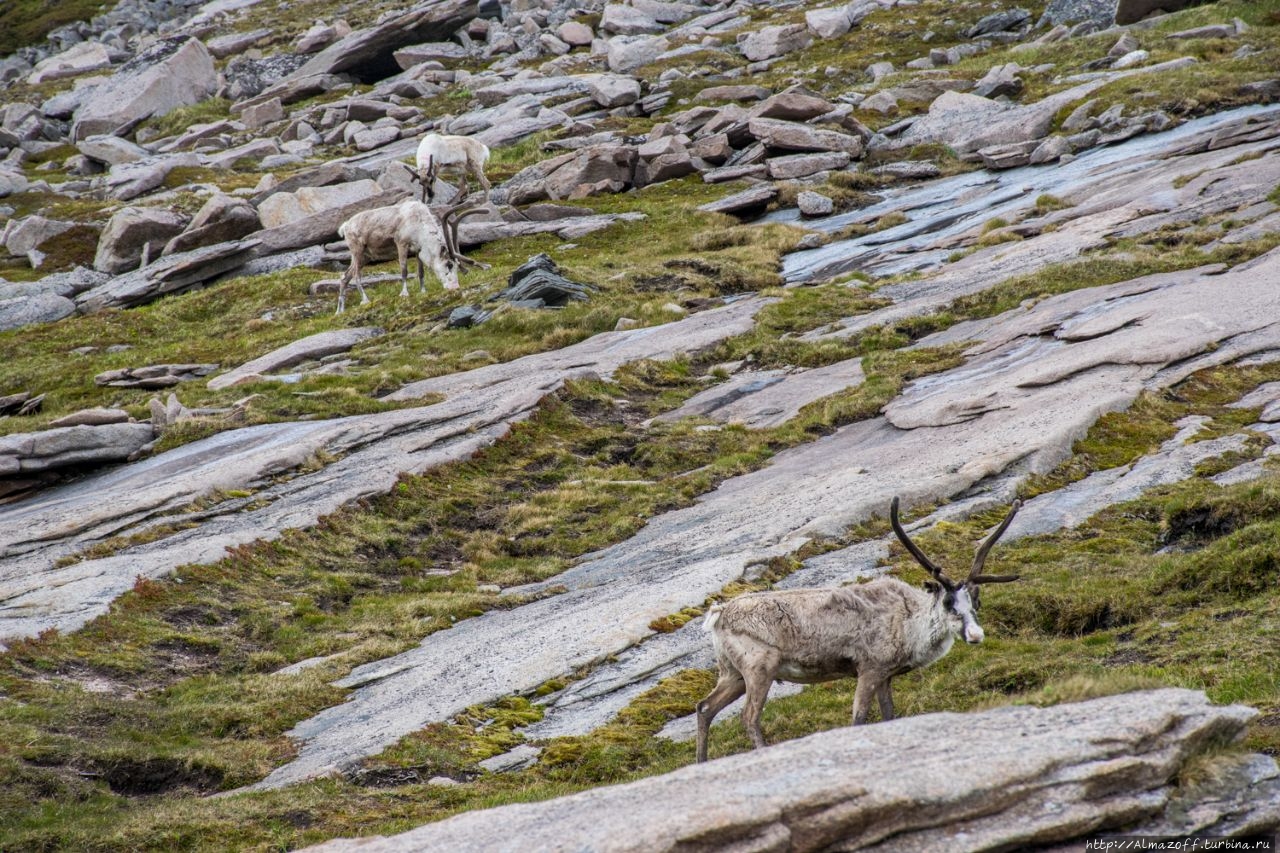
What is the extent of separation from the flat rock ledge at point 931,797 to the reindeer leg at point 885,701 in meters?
3.05

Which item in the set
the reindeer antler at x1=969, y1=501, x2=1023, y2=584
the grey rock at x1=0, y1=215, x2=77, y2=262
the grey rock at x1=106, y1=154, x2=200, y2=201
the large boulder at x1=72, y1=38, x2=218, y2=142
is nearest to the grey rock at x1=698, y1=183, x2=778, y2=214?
the grey rock at x1=0, y1=215, x2=77, y2=262

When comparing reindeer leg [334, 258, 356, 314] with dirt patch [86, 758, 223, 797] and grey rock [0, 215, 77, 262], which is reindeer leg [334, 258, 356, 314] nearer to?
grey rock [0, 215, 77, 262]

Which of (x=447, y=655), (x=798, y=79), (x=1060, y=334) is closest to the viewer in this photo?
(x=447, y=655)

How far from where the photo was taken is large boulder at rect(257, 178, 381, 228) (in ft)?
188

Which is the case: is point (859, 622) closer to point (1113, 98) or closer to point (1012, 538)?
point (1012, 538)

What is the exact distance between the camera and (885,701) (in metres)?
11.9

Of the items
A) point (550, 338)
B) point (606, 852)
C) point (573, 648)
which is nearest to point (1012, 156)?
point (550, 338)

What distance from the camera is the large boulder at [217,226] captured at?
56.5 meters

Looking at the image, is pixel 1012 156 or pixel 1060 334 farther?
pixel 1012 156

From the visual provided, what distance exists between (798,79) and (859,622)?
71.5 m

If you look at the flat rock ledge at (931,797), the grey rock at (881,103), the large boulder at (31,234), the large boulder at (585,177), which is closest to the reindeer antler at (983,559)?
the flat rock ledge at (931,797)

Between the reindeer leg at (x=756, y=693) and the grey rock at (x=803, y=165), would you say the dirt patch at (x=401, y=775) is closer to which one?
the reindeer leg at (x=756, y=693)

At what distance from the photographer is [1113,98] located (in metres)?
55.1

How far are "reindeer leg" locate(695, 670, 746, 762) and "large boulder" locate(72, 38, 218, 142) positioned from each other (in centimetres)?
10600
